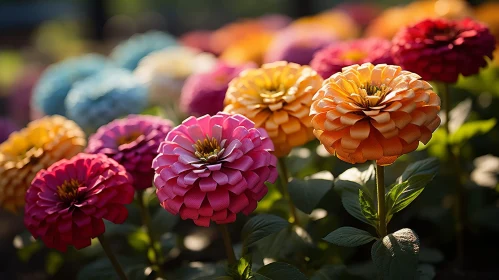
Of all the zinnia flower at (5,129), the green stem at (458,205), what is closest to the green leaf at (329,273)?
the green stem at (458,205)

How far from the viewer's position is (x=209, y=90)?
1876 mm

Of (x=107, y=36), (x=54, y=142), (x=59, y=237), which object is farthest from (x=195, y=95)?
(x=107, y=36)

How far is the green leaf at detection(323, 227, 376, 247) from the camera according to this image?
1.17m

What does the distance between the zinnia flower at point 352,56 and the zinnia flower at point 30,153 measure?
0.80m

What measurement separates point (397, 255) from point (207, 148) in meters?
0.49

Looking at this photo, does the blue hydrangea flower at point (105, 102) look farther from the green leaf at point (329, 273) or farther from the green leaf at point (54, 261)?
the green leaf at point (329, 273)

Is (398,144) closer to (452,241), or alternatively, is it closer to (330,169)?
(330,169)

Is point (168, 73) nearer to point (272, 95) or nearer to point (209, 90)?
point (209, 90)

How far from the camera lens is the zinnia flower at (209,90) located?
1.87 metres

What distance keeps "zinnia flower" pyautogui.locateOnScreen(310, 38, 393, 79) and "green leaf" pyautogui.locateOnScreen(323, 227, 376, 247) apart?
55 centimetres

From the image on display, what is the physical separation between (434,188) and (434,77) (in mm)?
515

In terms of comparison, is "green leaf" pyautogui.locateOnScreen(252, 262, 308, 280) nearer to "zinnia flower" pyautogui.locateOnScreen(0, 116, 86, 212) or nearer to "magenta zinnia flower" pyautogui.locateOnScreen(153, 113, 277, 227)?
"magenta zinnia flower" pyautogui.locateOnScreen(153, 113, 277, 227)

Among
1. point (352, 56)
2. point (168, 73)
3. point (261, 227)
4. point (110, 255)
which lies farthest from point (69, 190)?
point (168, 73)

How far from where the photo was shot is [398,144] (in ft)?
3.55
